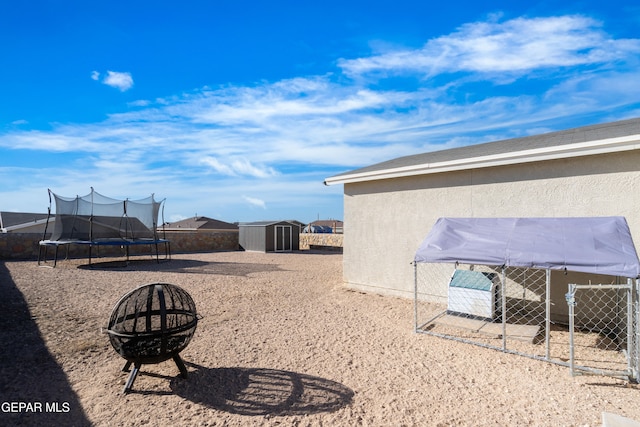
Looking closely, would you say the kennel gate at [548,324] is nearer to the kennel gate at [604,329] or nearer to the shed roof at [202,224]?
the kennel gate at [604,329]

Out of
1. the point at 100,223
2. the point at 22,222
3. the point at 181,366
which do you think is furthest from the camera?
the point at 22,222

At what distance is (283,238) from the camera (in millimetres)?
23547

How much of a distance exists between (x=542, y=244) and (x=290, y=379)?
4.00 m

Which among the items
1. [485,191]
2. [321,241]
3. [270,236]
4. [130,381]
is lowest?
[130,381]

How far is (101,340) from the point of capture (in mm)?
5414

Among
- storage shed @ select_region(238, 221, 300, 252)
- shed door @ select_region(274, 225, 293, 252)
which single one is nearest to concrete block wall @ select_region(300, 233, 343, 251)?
storage shed @ select_region(238, 221, 300, 252)

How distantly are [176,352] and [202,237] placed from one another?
19821 mm

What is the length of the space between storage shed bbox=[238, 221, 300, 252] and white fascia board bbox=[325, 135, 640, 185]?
1383 cm

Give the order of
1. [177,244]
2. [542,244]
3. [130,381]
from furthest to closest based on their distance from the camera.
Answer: [177,244] → [542,244] → [130,381]

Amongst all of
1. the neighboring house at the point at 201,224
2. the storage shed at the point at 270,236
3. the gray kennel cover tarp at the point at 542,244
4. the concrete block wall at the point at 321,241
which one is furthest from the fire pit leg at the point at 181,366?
the neighboring house at the point at 201,224

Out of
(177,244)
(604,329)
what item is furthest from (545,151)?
(177,244)

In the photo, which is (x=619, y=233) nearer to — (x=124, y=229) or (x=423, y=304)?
(x=423, y=304)

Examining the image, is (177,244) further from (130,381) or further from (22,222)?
(130,381)

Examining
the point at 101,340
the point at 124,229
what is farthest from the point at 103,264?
the point at 101,340
